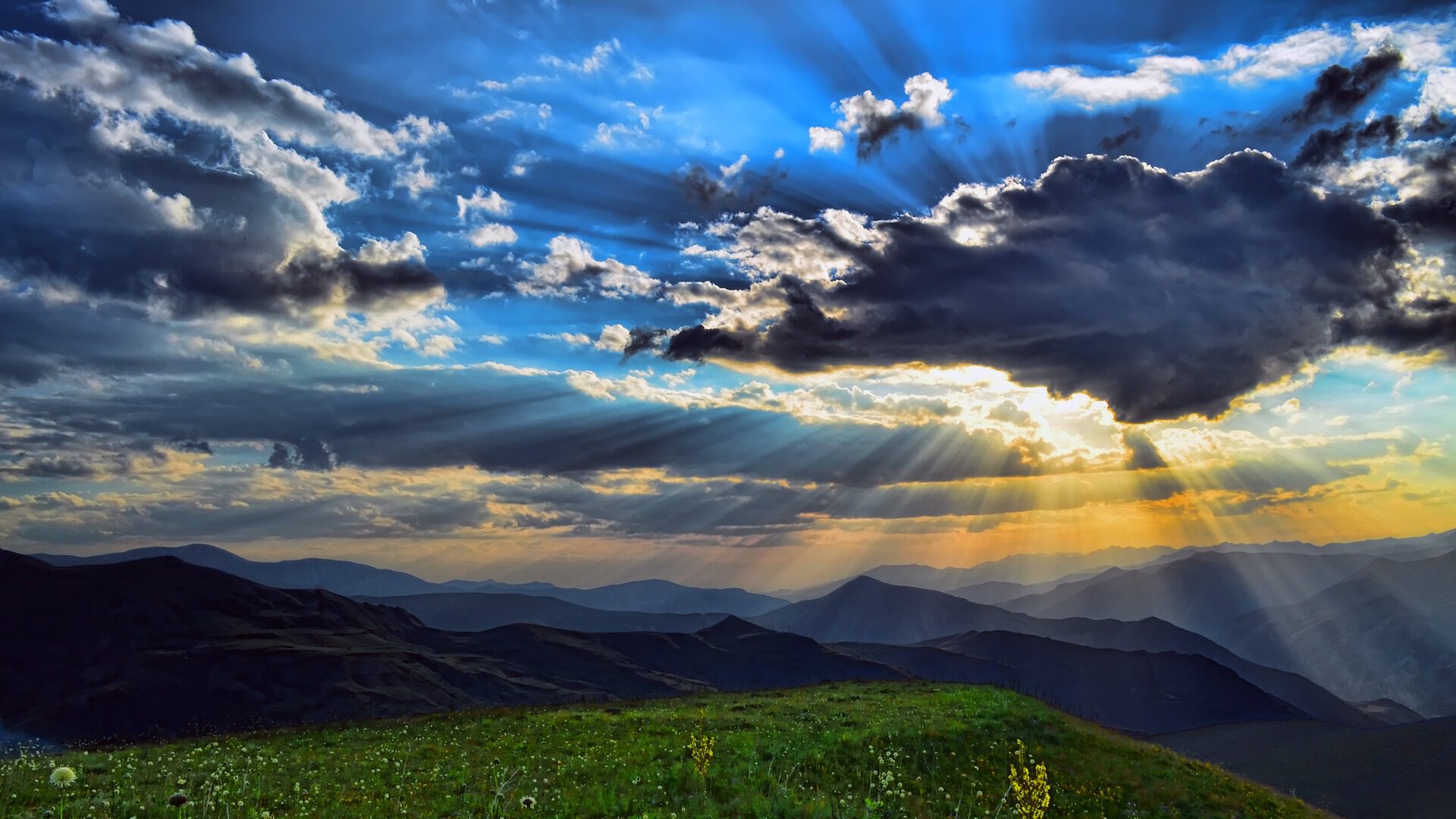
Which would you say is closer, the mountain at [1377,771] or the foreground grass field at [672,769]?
the foreground grass field at [672,769]

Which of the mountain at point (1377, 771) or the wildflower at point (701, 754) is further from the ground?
the wildflower at point (701, 754)

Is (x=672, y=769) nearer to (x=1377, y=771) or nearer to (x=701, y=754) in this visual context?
(x=701, y=754)

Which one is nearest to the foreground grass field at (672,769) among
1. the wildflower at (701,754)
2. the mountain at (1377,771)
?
the wildflower at (701,754)

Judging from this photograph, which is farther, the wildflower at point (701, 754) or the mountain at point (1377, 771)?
the mountain at point (1377, 771)

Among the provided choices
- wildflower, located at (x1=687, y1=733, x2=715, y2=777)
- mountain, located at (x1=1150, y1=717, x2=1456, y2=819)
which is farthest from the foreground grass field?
mountain, located at (x1=1150, y1=717, x2=1456, y2=819)

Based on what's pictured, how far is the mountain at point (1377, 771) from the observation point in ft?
488

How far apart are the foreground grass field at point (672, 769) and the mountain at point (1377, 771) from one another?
431 ft

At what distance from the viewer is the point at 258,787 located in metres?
20.0

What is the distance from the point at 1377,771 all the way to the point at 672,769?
212 metres

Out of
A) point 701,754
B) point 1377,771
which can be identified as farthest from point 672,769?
point 1377,771

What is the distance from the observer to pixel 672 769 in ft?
79.5

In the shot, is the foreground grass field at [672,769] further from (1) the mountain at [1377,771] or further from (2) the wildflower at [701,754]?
(1) the mountain at [1377,771]

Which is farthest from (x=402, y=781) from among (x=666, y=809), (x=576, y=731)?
(x=576, y=731)

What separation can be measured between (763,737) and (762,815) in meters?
12.2
